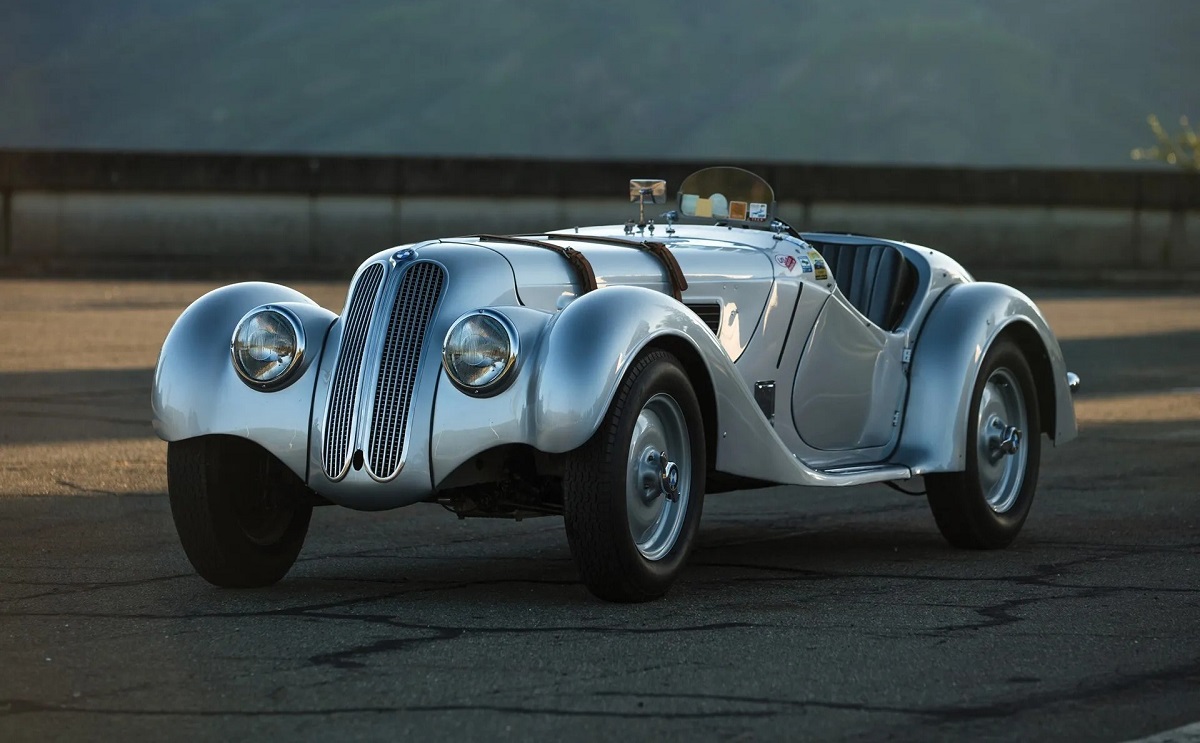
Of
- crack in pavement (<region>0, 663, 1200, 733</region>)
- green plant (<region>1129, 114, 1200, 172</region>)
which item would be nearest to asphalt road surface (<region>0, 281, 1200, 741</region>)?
crack in pavement (<region>0, 663, 1200, 733</region>)

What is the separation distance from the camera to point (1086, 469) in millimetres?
9711

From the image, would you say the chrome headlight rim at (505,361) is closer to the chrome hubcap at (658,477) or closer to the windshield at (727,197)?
the chrome hubcap at (658,477)

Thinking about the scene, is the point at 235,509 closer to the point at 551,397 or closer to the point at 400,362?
the point at 400,362

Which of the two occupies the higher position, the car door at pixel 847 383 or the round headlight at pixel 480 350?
the round headlight at pixel 480 350

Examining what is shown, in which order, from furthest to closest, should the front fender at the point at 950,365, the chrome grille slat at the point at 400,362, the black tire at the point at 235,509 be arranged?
the front fender at the point at 950,365 < the black tire at the point at 235,509 < the chrome grille slat at the point at 400,362

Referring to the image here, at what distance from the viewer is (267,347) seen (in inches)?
231

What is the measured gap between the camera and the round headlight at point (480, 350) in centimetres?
554

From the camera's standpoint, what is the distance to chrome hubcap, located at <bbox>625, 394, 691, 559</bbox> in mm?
5699

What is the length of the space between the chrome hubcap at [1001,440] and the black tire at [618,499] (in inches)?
79.0

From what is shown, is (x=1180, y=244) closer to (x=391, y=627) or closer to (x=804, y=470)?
(x=804, y=470)

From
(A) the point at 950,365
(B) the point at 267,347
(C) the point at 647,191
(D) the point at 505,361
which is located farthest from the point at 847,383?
(B) the point at 267,347

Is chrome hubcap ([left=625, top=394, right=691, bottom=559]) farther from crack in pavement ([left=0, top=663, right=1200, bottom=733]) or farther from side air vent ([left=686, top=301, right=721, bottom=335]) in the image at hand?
crack in pavement ([left=0, top=663, right=1200, bottom=733])

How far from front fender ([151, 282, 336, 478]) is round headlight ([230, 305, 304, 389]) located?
0.03 meters

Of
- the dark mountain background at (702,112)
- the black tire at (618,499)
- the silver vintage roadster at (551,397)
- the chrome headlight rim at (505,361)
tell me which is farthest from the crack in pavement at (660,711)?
the dark mountain background at (702,112)
